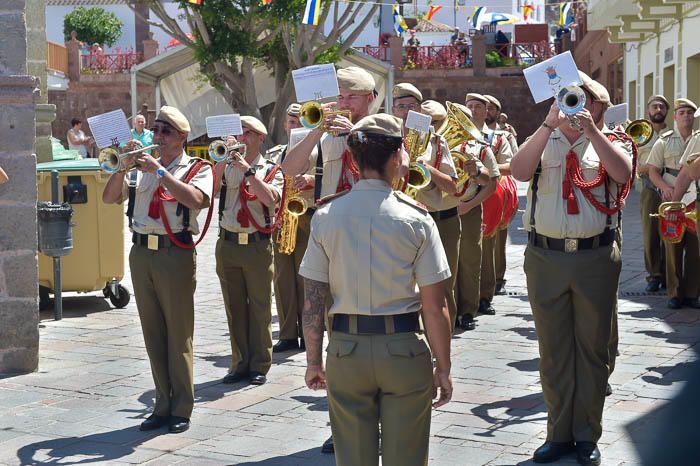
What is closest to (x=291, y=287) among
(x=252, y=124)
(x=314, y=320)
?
(x=252, y=124)

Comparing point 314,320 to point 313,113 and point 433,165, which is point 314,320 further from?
point 433,165

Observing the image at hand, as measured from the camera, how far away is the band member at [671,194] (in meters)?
10.5

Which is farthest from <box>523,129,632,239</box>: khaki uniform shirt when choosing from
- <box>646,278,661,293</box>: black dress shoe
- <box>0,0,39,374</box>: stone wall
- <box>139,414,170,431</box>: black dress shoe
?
<box>646,278,661,293</box>: black dress shoe

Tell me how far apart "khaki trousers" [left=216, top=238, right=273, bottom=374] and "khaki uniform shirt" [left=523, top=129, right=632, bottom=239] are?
2432 millimetres

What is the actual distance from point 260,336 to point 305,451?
183cm

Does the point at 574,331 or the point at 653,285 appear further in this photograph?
the point at 653,285

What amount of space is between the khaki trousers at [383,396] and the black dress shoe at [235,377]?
138 inches

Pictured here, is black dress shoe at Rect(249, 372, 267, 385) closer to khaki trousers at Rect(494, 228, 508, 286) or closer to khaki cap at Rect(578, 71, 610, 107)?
khaki cap at Rect(578, 71, 610, 107)

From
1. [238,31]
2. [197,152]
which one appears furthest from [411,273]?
[197,152]

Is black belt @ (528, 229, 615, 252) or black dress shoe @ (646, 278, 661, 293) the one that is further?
black dress shoe @ (646, 278, 661, 293)

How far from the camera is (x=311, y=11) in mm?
24109

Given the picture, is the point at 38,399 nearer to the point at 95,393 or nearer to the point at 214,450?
the point at 95,393

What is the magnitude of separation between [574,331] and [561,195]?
678 millimetres

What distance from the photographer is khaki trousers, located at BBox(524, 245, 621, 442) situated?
5.73 m
